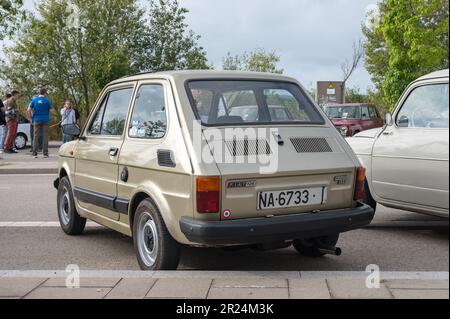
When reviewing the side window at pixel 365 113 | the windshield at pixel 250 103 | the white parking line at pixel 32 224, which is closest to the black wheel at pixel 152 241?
the windshield at pixel 250 103

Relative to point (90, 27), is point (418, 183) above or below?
below

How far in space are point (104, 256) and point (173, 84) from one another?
188 cm

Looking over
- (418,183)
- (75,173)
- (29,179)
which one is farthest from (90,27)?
(418,183)

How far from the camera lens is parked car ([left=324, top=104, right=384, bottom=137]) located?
26.8 meters

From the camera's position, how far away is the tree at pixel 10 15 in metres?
24.4

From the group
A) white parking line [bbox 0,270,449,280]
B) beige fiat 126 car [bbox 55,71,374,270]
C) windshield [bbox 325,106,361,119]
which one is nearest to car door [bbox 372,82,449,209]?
beige fiat 126 car [bbox 55,71,374,270]

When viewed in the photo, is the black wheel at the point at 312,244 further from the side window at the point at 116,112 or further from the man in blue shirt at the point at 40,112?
the man in blue shirt at the point at 40,112

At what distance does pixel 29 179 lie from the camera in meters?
13.4

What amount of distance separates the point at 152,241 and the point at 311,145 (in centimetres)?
149

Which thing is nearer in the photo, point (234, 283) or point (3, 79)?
point (234, 283)

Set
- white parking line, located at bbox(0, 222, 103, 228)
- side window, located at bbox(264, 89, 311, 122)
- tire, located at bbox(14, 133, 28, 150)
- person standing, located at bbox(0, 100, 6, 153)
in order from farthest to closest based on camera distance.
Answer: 1. tire, located at bbox(14, 133, 28, 150)
2. person standing, located at bbox(0, 100, 6, 153)
3. white parking line, located at bbox(0, 222, 103, 228)
4. side window, located at bbox(264, 89, 311, 122)

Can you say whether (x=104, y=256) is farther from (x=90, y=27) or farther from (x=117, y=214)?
(x=90, y=27)

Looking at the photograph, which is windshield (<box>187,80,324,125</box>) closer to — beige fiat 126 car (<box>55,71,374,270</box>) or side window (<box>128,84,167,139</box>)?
beige fiat 126 car (<box>55,71,374,270</box>)

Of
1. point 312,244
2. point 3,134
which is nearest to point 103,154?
point 312,244
